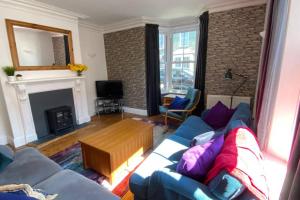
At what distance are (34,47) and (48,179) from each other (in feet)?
9.09

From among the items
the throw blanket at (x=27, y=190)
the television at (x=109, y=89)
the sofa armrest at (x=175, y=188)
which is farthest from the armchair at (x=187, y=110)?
the throw blanket at (x=27, y=190)

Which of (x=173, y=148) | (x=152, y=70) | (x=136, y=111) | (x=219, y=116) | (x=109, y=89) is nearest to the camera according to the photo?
(x=173, y=148)

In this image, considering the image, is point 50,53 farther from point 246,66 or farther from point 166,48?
point 246,66

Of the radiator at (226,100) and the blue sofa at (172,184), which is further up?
the radiator at (226,100)

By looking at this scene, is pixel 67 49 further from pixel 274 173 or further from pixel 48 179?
pixel 274 173

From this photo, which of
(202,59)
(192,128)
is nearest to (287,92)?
(192,128)

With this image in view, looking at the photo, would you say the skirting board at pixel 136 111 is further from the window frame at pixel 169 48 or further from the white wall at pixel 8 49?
the white wall at pixel 8 49

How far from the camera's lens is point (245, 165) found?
1.01 m

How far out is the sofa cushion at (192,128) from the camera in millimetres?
2304

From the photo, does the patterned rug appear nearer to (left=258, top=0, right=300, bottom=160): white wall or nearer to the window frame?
(left=258, top=0, right=300, bottom=160): white wall

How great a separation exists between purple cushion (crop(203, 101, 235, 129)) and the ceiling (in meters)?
2.10

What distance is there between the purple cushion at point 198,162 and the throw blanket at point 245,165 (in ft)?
0.25

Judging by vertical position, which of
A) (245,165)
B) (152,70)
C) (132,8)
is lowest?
(245,165)

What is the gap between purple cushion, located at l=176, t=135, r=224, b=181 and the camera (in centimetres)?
120
